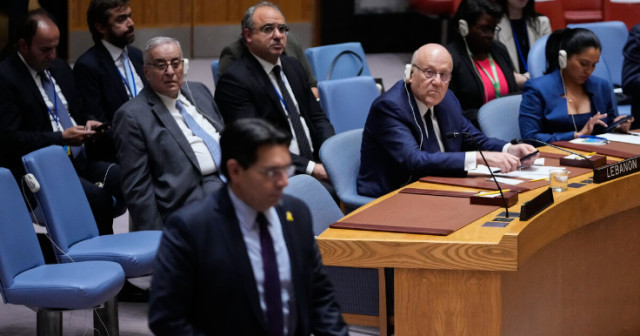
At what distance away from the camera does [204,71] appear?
28.6 feet

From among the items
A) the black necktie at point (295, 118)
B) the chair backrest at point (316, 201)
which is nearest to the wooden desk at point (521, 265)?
the chair backrest at point (316, 201)

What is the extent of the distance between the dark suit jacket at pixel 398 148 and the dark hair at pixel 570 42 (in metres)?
0.89

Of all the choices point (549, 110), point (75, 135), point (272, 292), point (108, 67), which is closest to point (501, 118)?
point (549, 110)

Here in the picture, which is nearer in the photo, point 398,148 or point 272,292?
point 272,292

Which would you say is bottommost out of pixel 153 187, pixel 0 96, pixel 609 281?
pixel 609 281

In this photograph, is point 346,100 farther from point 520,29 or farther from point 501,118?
point 520,29

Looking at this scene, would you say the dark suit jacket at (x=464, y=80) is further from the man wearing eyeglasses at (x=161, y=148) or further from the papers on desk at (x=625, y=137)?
the man wearing eyeglasses at (x=161, y=148)

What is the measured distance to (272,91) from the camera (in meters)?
4.58

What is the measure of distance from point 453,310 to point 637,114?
10.1 feet

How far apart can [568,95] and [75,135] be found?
234cm

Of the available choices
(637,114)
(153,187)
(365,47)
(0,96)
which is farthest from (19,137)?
(365,47)

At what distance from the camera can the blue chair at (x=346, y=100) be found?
4.91 m

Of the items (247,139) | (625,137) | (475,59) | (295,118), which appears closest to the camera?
(247,139)

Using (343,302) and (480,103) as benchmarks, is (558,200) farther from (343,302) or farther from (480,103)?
(480,103)
